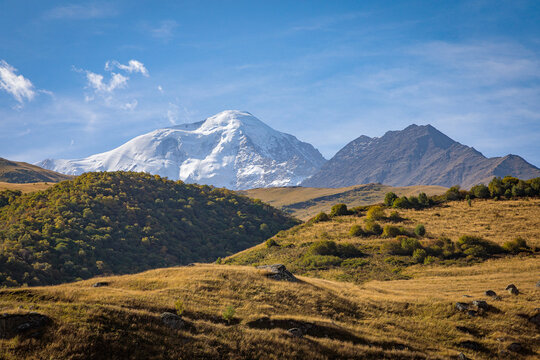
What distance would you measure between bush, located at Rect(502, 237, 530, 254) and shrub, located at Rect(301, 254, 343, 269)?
2253 cm

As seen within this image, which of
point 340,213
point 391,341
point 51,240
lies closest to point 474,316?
point 391,341

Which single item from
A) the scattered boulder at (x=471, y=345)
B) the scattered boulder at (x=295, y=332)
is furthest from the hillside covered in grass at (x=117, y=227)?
the scattered boulder at (x=471, y=345)

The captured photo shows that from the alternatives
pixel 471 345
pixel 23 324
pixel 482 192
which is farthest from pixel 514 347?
pixel 482 192

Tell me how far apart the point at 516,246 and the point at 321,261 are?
2652 cm

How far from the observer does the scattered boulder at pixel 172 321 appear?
15.5 m

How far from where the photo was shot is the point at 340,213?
82.2m

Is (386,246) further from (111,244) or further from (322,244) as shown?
(111,244)

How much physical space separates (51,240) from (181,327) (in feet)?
258

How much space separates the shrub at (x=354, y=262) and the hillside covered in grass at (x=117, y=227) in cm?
5643

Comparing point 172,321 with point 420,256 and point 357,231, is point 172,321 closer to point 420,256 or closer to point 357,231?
point 420,256

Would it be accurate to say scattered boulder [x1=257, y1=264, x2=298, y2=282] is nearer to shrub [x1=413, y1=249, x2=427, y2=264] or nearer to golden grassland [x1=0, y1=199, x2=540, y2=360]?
golden grassland [x1=0, y1=199, x2=540, y2=360]

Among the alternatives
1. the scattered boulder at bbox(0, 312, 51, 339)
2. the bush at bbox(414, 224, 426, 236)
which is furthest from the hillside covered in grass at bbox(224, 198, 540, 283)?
the scattered boulder at bbox(0, 312, 51, 339)

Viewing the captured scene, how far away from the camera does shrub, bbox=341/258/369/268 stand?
4947 cm

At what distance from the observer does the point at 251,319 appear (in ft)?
60.5
